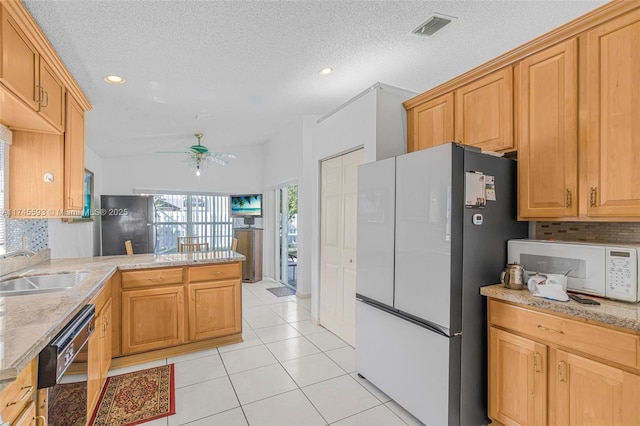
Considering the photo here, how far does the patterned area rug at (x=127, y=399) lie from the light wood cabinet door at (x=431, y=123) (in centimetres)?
293

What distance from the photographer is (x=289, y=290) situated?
5.71m

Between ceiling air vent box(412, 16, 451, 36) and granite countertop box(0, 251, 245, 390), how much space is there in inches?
111

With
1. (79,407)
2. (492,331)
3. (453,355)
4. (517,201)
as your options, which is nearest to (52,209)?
(79,407)

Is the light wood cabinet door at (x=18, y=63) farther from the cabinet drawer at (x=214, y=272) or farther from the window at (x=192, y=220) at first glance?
the window at (x=192, y=220)

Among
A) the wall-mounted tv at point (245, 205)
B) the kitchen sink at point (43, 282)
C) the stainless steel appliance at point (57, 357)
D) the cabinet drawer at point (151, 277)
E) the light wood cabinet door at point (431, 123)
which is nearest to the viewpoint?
the stainless steel appliance at point (57, 357)

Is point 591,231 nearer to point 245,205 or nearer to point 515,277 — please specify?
point 515,277

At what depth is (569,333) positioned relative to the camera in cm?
160

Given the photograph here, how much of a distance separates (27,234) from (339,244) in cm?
285

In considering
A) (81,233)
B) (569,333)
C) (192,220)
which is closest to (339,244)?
(569,333)

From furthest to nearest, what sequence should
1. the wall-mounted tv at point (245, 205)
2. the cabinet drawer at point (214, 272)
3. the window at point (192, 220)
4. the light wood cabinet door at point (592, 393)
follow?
1. the wall-mounted tv at point (245, 205)
2. the window at point (192, 220)
3. the cabinet drawer at point (214, 272)
4. the light wood cabinet door at point (592, 393)

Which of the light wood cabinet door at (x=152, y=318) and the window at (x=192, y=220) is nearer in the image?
the light wood cabinet door at (x=152, y=318)

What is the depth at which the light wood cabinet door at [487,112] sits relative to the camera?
217 centimetres

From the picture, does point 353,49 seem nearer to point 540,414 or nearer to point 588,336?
point 588,336

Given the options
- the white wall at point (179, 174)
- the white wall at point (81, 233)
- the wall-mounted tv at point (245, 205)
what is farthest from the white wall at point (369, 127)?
the white wall at point (179, 174)
